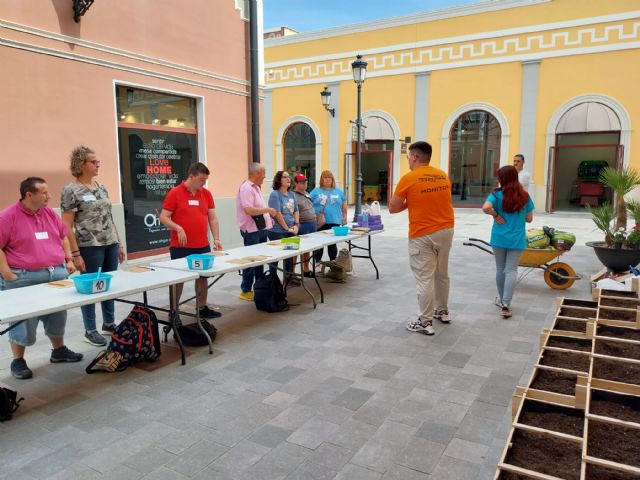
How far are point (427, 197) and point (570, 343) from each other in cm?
182

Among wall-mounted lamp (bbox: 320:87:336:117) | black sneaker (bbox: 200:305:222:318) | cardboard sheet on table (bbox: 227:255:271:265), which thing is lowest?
black sneaker (bbox: 200:305:222:318)

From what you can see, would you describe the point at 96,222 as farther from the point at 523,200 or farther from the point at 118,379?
the point at 523,200

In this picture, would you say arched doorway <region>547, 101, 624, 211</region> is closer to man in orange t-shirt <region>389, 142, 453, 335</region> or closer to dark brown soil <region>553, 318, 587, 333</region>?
man in orange t-shirt <region>389, 142, 453, 335</region>

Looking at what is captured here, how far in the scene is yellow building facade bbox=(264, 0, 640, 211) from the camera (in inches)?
575

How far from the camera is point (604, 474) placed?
1.73 m

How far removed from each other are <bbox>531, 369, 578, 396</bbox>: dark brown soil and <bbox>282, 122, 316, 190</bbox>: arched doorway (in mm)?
17807

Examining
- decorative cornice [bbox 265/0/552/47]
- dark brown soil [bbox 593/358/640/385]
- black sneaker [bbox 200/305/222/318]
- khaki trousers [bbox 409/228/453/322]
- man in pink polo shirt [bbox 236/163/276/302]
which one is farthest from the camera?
decorative cornice [bbox 265/0/552/47]

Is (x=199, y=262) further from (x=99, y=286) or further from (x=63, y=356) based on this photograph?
(x=63, y=356)

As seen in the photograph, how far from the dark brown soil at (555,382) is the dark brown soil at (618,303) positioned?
4.49ft

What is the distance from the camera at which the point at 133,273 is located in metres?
4.03

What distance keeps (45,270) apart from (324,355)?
7.64 feet

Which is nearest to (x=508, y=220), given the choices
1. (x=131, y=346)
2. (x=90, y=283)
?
(x=131, y=346)

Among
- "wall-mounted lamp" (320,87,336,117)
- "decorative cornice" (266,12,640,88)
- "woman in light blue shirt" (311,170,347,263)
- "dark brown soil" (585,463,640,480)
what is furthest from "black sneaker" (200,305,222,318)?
"decorative cornice" (266,12,640,88)

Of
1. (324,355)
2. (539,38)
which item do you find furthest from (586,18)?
(324,355)
